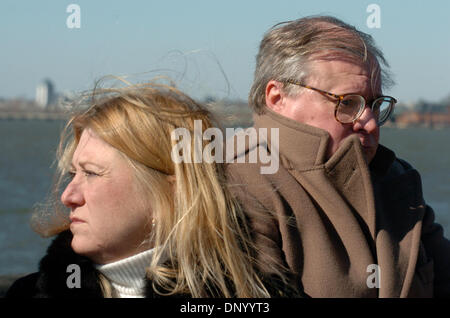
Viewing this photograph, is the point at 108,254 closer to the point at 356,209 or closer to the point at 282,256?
the point at 282,256

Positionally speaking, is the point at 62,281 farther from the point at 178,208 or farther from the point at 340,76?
the point at 340,76

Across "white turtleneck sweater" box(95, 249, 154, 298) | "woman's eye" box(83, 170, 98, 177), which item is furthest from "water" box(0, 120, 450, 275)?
"white turtleneck sweater" box(95, 249, 154, 298)

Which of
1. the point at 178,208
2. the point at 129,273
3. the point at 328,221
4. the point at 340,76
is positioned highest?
the point at 340,76

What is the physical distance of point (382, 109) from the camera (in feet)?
9.72

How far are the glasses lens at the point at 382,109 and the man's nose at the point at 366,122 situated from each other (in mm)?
36

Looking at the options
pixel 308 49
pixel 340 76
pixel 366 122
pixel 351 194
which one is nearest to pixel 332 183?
pixel 351 194

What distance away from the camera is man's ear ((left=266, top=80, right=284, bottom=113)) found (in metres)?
2.93

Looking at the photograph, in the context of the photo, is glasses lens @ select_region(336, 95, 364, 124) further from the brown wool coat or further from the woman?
the woman

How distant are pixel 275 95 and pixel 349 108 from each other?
12.1 inches

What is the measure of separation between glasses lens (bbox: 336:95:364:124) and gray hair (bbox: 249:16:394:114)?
0.10 m

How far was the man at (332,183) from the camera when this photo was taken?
104 inches

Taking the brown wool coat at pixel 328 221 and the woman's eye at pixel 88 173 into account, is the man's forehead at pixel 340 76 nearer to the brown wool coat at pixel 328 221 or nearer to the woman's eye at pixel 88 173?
the brown wool coat at pixel 328 221

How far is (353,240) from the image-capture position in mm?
2689
